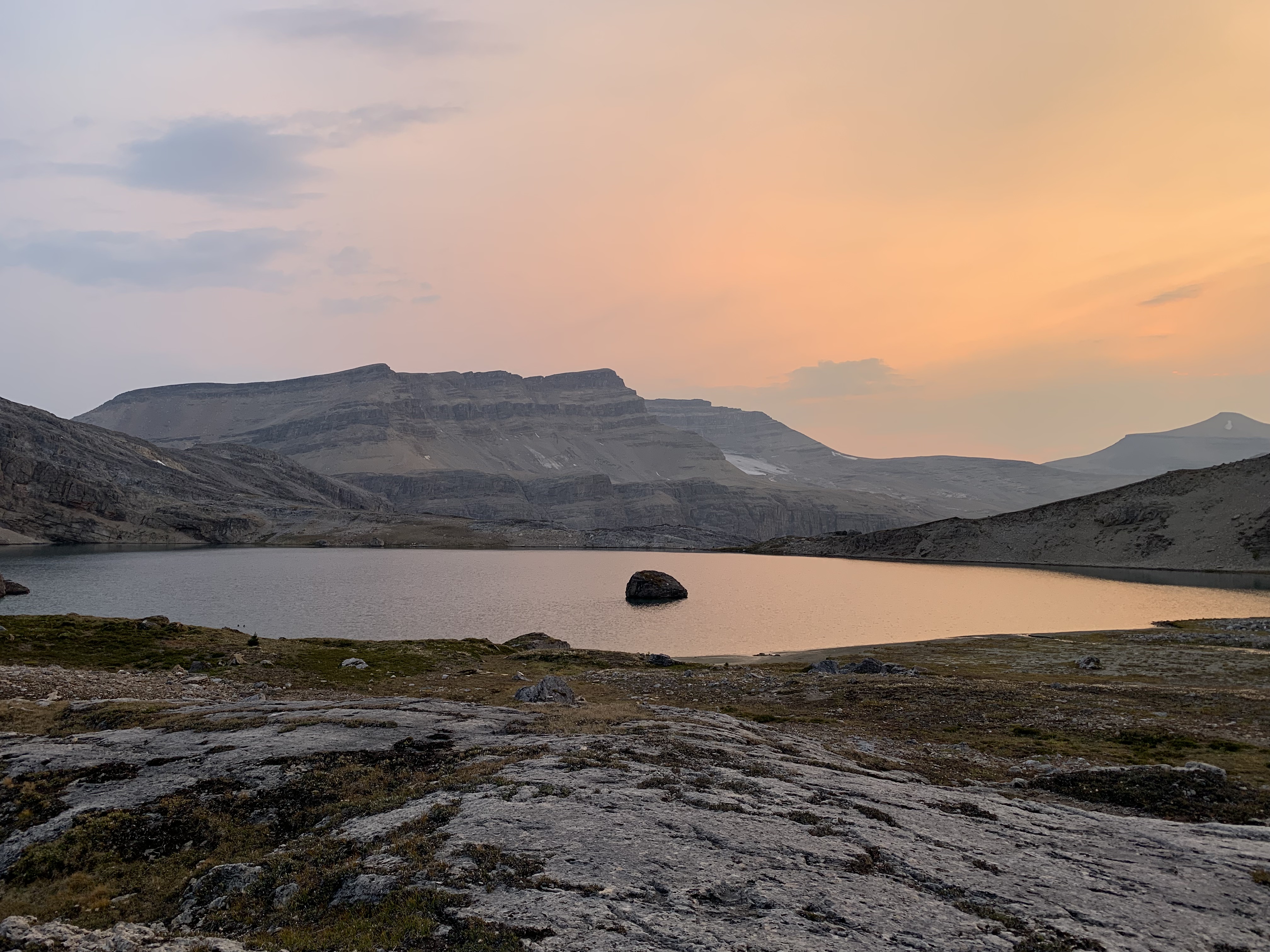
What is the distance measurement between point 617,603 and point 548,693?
277 feet

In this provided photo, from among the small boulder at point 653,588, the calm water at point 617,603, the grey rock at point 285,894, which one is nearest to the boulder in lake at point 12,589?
the calm water at point 617,603

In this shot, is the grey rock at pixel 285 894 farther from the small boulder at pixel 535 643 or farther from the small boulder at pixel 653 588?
the small boulder at pixel 653 588

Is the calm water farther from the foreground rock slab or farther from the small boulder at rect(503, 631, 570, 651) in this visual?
the foreground rock slab

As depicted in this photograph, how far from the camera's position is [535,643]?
70.2 meters

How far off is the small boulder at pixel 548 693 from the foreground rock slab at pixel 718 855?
43.1 feet

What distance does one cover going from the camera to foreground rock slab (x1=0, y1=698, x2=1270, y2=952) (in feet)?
35.9

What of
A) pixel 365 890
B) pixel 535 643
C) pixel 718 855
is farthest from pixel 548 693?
pixel 535 643

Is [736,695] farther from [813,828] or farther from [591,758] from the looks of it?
[813,828]

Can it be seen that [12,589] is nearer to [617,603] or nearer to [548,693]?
[617,603]

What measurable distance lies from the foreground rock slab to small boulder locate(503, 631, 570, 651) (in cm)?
4616

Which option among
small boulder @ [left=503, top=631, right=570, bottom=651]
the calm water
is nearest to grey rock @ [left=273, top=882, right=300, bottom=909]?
small boulder @ [left=503, top=631, right=570, bottom=651]

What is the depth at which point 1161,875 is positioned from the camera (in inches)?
533

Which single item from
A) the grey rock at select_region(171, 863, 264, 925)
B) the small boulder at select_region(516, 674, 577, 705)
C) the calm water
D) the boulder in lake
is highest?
the grey rock at select_region(171, 863, 264, 925)

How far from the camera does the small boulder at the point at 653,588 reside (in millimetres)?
121375
